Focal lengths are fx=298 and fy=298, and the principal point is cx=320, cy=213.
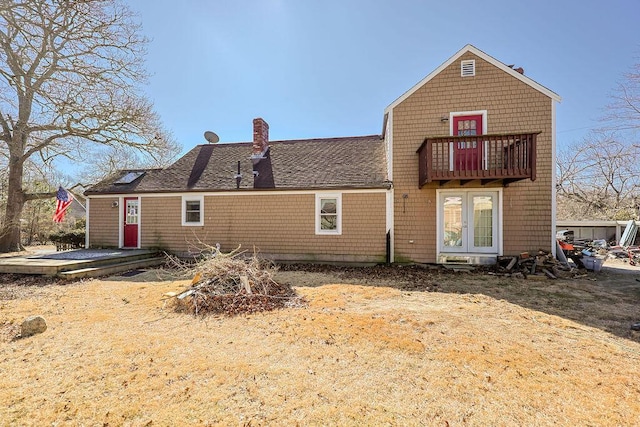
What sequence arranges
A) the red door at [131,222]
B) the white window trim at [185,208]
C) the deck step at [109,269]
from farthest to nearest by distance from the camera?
the red door at [131,222] → the white window trim at [185,208] → the deck step at [109,269]

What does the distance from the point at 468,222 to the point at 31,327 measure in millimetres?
10469

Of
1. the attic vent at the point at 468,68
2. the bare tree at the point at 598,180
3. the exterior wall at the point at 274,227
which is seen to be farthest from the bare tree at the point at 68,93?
the bare tree at the point at 598,180

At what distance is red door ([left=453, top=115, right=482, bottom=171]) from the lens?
8555mm

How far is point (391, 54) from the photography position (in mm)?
11484

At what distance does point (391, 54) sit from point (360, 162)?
434cm

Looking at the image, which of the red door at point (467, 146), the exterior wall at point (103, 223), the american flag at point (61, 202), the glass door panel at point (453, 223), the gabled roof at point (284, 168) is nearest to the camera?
the red door at point (467, 146)

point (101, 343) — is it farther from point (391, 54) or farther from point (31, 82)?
point (31, 82)

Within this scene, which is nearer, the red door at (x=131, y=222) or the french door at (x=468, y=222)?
the french door at (x=468, y=222)

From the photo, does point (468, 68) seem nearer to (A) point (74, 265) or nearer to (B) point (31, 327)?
(B) point (31, 327)

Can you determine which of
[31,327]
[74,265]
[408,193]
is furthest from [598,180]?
[74,265]

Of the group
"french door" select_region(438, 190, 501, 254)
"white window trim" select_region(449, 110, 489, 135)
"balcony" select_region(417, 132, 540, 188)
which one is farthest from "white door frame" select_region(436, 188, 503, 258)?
"white window trim" select_region(449, 110, 489, 135)

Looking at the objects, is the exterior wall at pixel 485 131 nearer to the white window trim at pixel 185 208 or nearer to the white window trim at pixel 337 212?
the white window trim at pixel 337 212

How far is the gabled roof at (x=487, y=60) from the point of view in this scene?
9.17 m

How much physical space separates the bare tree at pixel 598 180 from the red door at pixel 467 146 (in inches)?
670
